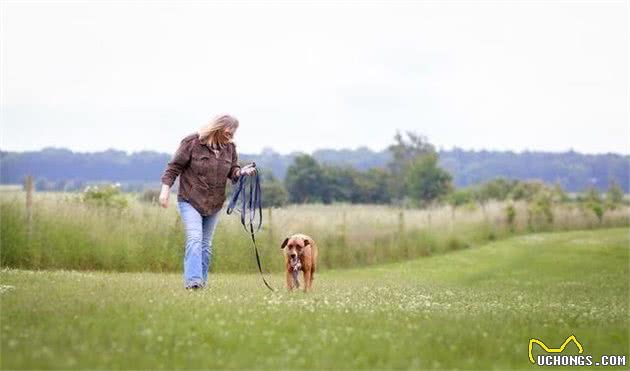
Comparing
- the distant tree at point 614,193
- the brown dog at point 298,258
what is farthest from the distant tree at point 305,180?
the brown dog at point 298,258

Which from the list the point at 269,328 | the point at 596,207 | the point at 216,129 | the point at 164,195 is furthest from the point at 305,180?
the point at 269,328

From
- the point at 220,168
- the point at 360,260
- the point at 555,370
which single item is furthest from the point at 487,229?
the point at 555,370

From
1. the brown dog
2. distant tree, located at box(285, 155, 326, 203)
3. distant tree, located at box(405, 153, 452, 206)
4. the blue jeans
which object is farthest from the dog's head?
A: distant tree, located at box(285, 155, 326, 203)

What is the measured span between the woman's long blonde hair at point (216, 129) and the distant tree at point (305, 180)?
68462 mm

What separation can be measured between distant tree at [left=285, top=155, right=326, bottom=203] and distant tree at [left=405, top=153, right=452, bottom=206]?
8720 mm

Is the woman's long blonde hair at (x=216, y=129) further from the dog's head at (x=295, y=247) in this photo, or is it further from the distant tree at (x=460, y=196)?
the distant tree at (x=460, y=196)

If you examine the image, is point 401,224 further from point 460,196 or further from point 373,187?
point 373,187

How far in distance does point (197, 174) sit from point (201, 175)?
0.21 feet

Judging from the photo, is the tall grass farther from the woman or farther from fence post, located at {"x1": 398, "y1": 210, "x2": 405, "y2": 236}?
the woman

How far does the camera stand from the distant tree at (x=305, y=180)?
84.1 m

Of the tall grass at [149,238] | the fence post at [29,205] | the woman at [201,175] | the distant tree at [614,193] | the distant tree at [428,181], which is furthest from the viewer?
the distant tree at [428,181]

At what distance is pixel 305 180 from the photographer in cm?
8500

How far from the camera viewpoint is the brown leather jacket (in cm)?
1423

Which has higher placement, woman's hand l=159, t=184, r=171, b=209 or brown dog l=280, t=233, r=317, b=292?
woman's hand l=159, t=184, r=171, b=209
